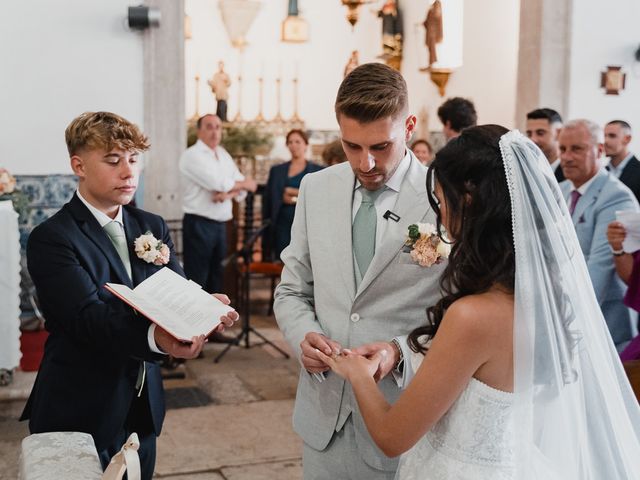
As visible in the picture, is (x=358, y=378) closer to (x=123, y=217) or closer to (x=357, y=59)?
(x=123, y=217)

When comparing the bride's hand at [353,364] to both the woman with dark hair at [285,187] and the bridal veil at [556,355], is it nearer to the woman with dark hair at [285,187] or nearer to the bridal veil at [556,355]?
the bridal veil at [556,355]

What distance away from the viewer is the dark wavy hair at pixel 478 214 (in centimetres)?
180

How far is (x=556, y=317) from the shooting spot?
74.0 inches

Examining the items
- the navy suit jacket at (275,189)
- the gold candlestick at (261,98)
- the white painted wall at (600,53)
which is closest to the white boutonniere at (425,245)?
the navy suit jacket at (275,189)

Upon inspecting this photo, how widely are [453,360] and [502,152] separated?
462 millimetres

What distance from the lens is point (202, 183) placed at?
6871mm

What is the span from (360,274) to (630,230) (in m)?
2.23

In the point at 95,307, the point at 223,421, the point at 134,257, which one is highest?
the point at 134,257

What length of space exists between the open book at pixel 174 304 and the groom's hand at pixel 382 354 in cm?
50

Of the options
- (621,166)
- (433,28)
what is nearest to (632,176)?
(621,166)

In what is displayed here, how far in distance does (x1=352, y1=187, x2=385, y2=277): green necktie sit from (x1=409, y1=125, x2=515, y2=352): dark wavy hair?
495 mm

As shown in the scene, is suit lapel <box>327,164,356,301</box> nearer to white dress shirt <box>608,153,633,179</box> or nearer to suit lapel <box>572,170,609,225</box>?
suit lapel <box>572,170,609,225</box>

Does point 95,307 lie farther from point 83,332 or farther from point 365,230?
point 365,230

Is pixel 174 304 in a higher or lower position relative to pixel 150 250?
lower
